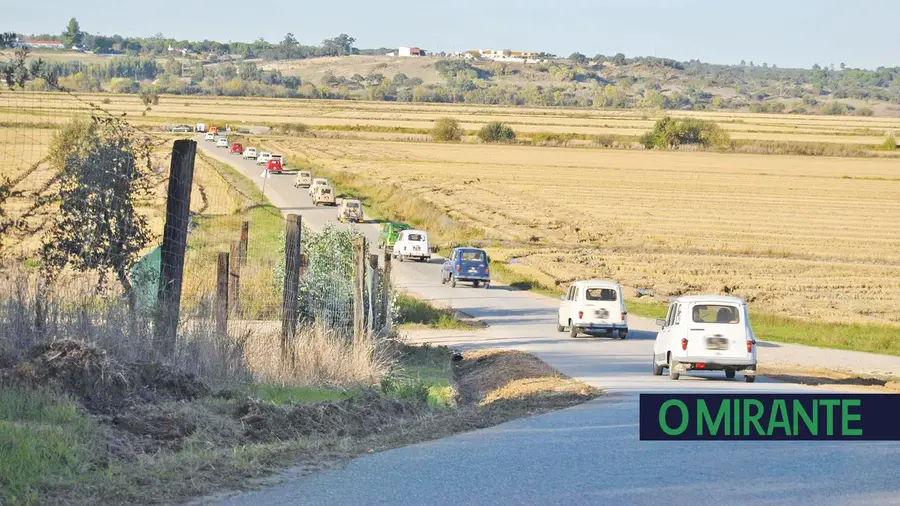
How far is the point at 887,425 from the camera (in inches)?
523

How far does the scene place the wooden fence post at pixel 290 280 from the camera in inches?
606

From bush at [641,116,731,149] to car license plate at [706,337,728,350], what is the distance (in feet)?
432

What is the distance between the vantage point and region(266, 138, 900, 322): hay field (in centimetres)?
4794

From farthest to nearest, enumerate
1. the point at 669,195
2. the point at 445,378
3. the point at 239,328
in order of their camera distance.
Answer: the point at 669,195
the point at 445,378
the point at 239,328

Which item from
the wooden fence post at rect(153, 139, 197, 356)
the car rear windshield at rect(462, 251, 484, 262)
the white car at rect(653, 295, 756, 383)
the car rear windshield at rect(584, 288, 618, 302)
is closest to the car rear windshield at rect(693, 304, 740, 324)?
the white car at rect(653, 295, 756, 383)

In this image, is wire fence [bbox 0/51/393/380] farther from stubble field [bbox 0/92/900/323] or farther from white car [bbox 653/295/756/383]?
white car [bbox 653/295/756/383]

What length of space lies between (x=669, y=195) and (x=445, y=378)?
6809cm

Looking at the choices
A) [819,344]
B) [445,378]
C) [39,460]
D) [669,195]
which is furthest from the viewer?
[669,195]

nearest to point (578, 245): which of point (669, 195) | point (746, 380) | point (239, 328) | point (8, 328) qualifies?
point (669, 195)

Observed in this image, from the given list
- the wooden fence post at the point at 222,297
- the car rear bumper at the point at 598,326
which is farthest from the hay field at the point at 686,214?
the wooden fence post at the point at 222,297

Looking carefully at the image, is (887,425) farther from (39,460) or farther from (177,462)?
(39,460)

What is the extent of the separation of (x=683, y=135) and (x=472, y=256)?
369ft

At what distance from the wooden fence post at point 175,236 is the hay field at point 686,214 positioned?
31057 mm

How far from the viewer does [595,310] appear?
1261 inches
